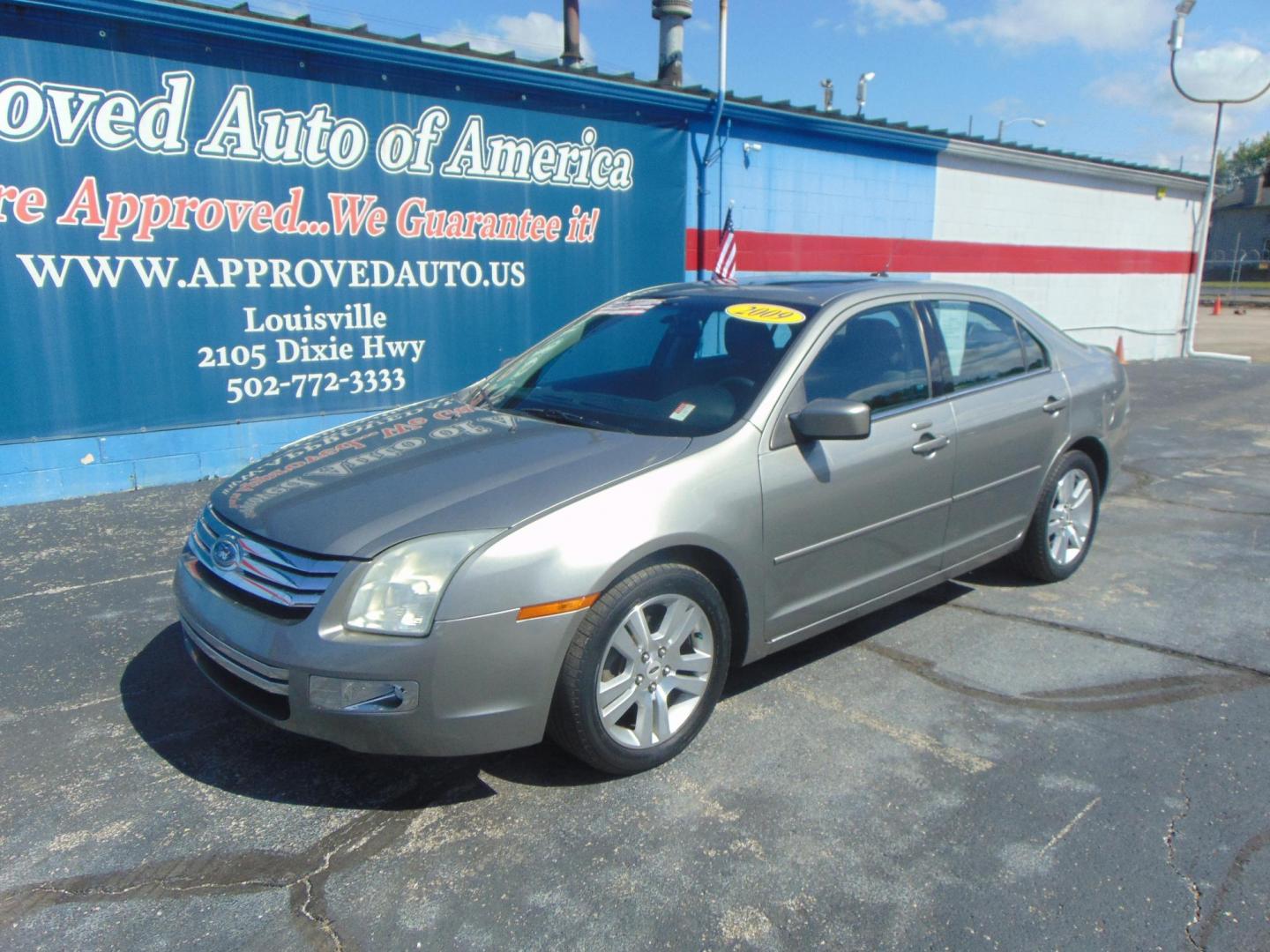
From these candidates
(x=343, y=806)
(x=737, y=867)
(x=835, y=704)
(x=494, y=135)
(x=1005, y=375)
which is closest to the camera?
(x=737, y=867)

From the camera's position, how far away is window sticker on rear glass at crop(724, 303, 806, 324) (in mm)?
3816

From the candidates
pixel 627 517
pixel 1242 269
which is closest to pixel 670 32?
pixel 627 517

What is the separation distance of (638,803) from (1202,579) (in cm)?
382

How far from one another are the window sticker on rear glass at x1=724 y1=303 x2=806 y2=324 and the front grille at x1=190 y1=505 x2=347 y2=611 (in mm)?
1994

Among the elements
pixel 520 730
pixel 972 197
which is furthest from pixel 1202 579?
pixel 972 197

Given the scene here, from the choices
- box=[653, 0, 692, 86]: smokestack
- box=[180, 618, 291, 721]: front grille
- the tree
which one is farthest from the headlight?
the tree

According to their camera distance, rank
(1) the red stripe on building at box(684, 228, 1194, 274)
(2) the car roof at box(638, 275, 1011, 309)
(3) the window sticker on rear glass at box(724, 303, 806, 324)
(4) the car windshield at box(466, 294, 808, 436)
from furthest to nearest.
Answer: (1) the red stripe on building at box(684, 228, 1194, 274) < (2) the car roof at box(638, 275, 1011, 309) < (3) the window sticker on rear glass at box(724, 303, 806, 324) < (4) the car windshield at box(466, 294, 808, 436)

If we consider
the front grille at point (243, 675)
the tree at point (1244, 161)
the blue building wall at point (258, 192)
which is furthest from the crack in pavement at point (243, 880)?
the tree at point (1244, 161)

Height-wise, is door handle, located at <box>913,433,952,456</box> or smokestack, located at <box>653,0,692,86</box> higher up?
smokestack, located at <box>653,0,692,86</box>

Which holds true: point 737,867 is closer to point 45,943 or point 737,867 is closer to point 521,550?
point 521,550

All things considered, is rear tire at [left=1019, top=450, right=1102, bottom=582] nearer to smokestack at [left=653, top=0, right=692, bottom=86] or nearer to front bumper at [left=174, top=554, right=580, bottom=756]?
front bumper at [left=174, top=554, right=580, bottom=756]

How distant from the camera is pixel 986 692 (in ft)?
12.3

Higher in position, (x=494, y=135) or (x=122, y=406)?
(x=494, y=135)

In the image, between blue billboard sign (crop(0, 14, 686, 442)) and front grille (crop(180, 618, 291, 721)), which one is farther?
blue billboard sign (crop(0, 14, 686, 442))
